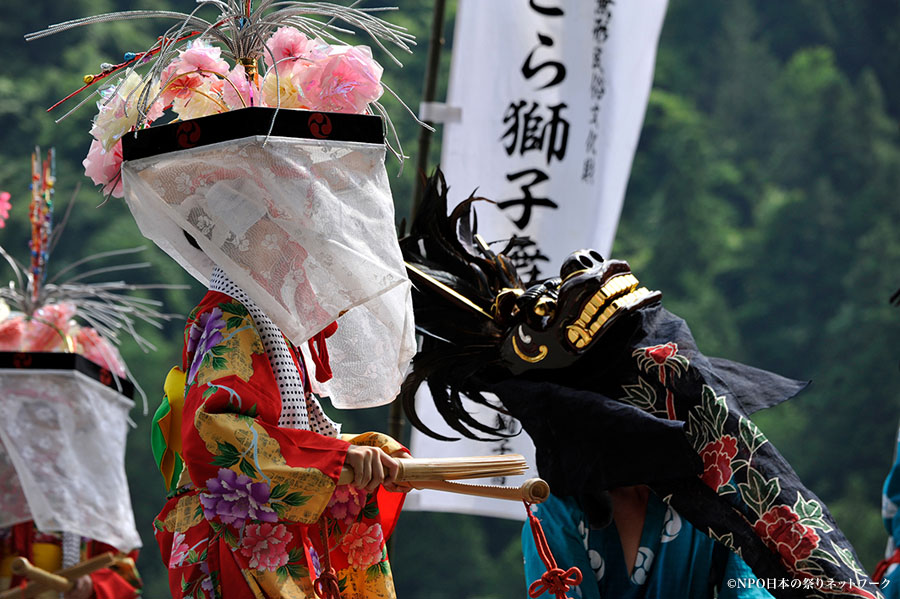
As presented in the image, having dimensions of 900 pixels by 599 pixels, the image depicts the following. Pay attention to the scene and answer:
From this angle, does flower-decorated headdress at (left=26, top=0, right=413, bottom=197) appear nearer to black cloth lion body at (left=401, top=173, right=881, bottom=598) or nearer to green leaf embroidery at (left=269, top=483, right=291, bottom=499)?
black cloth lion body at (left=401, top=173, right=881, bottom=598)

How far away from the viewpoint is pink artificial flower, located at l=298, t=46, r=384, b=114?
1953 mm

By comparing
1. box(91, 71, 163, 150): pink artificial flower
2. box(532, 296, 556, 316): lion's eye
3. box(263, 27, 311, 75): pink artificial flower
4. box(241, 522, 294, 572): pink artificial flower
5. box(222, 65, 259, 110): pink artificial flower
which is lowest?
box(241, 522, 294, 572): pink artificial flower

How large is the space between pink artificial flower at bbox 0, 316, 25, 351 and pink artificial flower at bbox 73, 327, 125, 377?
0.56ft

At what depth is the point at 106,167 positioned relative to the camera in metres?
1.99

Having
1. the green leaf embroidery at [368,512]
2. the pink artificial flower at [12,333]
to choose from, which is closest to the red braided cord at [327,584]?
the green leaf embroidery at [368,512]

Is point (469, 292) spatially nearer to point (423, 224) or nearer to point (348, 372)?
point (423, 224)

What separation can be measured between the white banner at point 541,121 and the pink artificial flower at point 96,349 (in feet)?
4.20

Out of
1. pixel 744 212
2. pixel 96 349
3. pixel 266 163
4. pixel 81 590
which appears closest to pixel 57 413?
pixel 96 349

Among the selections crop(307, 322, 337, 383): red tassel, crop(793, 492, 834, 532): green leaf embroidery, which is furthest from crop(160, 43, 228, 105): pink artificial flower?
crop(793, 492, 834, 532): green leaf embroidery

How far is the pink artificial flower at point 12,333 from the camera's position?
3521 millimetres

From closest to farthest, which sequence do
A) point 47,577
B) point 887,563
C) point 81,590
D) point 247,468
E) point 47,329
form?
point 247,468, point 887,563, point 47,577, point 81,590, point 47,329

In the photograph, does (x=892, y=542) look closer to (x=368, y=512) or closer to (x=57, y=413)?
(x=368, y=512)

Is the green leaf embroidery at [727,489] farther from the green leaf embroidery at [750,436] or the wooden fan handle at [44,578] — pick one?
the wooden fan handle at [44,578]

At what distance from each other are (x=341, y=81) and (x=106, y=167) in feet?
1.52
